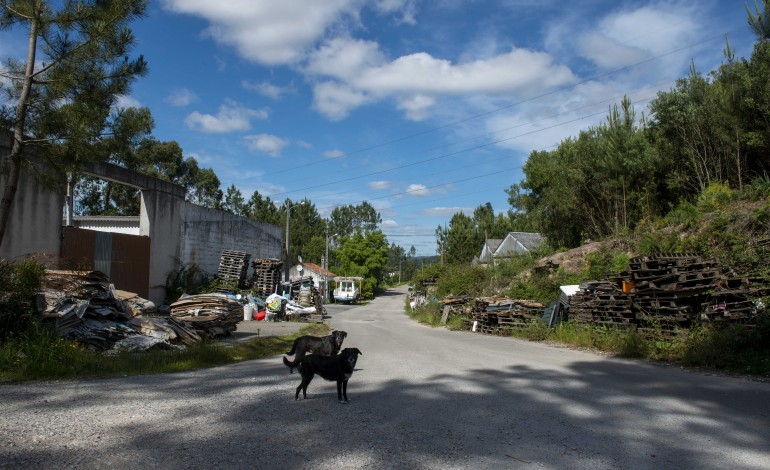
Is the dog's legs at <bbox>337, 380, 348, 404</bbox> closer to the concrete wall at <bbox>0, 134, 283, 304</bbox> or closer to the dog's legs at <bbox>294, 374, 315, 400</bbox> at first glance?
the dog's legs at <bbox>294, 374, 315, 400</bbox>

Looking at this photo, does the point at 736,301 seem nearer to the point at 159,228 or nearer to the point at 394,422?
the point at 394,422

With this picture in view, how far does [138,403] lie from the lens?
677cm

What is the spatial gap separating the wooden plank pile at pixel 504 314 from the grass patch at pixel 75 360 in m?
12.4

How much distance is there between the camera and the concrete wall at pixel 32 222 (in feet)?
54.9

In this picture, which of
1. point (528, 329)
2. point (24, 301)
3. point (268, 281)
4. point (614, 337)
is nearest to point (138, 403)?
point (24, 301)

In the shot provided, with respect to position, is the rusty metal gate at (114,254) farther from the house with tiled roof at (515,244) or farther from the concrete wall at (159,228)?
the house with tiled roof at (515,244)

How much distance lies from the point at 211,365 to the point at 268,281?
21.9 meters

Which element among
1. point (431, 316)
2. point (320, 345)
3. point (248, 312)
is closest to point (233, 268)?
point (248, 312)

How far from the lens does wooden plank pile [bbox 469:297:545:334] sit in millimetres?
20781

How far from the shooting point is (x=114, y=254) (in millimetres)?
21375

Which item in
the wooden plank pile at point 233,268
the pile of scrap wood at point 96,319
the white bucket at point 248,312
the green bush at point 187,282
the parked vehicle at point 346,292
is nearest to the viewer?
the pile of scrap wood at point 96,319

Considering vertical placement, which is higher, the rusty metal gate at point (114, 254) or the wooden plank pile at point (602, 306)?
the rusty metal gate at point (114, 254)

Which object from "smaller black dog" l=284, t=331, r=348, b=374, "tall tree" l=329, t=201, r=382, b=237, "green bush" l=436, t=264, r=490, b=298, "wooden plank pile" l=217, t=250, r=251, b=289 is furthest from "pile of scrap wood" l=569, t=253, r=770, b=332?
A: "tall tree" l=329, t=201, r=382, b=237

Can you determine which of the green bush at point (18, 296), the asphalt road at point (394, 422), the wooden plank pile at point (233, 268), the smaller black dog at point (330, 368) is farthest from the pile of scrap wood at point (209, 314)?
the wooden plank pile at point (233, 268)
